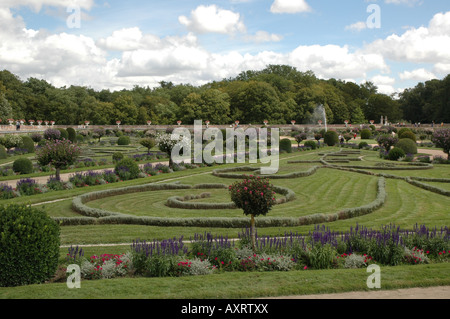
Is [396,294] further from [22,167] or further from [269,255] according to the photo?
[22,167]

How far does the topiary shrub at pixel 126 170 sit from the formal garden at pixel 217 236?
6 cm

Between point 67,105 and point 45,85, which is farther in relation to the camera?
point 45,85

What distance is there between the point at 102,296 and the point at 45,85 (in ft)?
302

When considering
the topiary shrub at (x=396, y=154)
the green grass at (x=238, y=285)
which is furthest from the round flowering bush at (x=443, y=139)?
the green grass at (x=238, y=285)

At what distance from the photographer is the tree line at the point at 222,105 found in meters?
76.8

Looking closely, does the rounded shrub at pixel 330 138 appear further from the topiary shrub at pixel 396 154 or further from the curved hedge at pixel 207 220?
the curved hedge at pixel 207 220

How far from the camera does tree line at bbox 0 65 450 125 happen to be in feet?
252

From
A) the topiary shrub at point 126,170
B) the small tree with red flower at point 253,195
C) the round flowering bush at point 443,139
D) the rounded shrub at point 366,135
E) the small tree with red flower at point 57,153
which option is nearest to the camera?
the small tree with red flower at point 253,195

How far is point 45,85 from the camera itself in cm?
Answer: 8931

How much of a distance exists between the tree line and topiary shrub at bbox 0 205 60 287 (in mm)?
68707

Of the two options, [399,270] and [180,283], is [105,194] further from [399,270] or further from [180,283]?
[399,270]

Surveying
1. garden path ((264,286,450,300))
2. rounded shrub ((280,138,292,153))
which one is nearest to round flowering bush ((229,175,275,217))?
garden path ((264,286,450,300))

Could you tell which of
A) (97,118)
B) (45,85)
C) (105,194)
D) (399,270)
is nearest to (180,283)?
(399,270)

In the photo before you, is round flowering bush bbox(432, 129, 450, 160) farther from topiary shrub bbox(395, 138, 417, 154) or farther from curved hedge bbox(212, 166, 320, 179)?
curved hedge bbox(212, 166, 320, 179)
